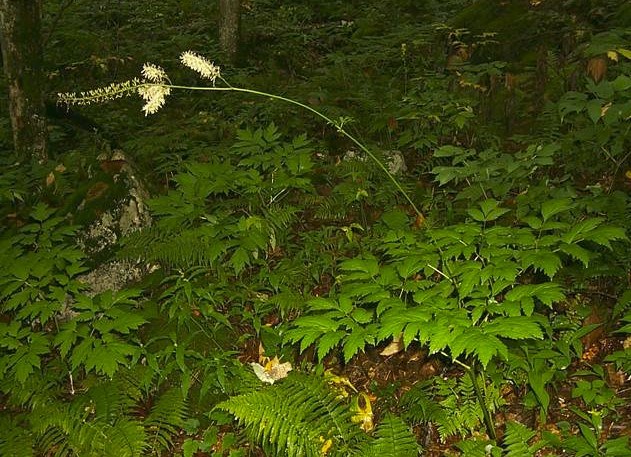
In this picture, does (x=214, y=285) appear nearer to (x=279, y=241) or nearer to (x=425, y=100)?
(x=279, y=241)

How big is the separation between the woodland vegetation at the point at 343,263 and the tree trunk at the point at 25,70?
0.02 meters

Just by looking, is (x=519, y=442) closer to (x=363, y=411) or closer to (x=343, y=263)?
(x=363, y=411)

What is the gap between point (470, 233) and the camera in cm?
296

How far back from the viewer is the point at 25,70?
5723 mm

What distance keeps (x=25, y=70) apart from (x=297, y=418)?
4.61 meters

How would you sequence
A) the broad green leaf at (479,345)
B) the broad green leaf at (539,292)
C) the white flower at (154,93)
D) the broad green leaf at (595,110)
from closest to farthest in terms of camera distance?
the broad green leaf at (479,345)
the broad green leaf at (539,292)
the white flower at (154,93)
the broad green leaf at (595,110)

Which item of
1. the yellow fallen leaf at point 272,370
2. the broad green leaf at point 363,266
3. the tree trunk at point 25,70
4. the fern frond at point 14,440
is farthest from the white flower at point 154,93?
the tree trunk at point 25,70

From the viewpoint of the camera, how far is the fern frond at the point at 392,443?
309cm

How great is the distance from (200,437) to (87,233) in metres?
2.16

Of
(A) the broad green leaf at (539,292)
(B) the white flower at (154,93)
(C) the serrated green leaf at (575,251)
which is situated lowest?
(A) the broad green leaf at (539,292)

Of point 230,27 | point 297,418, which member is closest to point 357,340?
point 297,418

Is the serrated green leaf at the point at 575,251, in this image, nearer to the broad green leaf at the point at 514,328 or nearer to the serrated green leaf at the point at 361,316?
the broad green leaf at the point at 514,328

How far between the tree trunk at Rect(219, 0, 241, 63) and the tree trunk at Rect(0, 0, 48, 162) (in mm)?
4464

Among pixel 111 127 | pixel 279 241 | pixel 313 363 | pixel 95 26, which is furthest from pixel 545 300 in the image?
pixel 95 26
